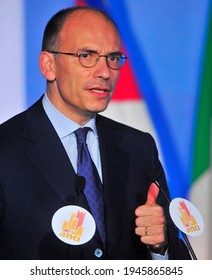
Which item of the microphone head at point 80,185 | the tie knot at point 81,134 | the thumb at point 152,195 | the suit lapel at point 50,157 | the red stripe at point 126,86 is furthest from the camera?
the red stripe at point 126,86

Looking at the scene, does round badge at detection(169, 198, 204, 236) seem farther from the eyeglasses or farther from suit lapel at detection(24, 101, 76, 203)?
the eyeglasses

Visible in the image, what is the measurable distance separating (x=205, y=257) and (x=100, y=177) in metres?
1.07

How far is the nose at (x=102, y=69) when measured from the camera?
1970mm

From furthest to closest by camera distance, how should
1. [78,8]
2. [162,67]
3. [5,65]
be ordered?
1. [162,67]
2. [5,65]
3. [78,8]

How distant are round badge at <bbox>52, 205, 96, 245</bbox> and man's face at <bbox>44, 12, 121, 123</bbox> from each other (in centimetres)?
53

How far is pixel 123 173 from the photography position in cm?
211

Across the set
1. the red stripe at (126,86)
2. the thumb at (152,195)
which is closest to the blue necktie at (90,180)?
the thumb at (152,195)

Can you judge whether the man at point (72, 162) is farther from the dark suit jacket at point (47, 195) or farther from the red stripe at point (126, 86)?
the red stripe at point (126, 86)

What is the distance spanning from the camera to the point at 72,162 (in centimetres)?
200

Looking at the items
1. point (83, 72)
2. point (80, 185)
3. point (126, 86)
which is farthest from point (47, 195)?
point (126, 86)

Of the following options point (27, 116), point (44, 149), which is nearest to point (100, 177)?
point (44, 149)

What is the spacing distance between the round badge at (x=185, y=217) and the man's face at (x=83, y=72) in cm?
50

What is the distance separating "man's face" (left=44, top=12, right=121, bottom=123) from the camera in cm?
198

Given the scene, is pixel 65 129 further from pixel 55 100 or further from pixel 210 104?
pixel 210 104
